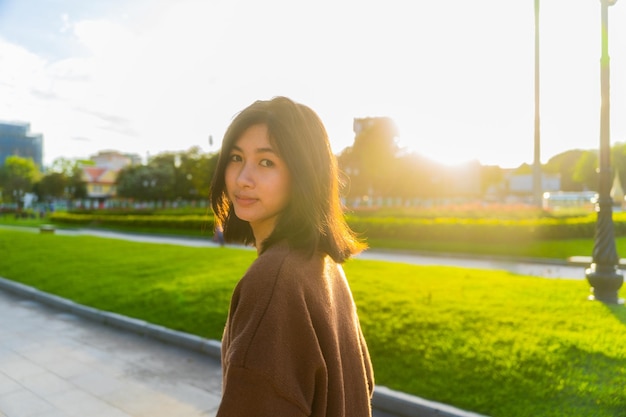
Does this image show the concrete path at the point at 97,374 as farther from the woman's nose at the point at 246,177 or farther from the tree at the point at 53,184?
the tree at the point at 53,184

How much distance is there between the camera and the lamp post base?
702 centimetres

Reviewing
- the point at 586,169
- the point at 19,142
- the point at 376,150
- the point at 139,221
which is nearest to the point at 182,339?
the point at 139,221

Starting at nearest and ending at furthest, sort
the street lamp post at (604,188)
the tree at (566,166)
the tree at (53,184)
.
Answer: the street lamp post at (604,188), the tree at (53,184), the tree at (566,166)

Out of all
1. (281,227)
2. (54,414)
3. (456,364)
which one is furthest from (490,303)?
(281,227)

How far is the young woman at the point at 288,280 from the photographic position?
124 cm

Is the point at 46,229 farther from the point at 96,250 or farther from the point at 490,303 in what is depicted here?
the point at 490,303

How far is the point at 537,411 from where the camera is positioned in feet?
12.8

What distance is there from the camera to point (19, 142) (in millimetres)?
135500

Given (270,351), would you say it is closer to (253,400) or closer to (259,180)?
(253,400)

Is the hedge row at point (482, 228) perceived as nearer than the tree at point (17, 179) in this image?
Yes

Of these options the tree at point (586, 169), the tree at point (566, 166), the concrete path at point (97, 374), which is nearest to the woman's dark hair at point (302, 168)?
the concrete path at point (97, 374)

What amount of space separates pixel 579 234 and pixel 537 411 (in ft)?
49.9

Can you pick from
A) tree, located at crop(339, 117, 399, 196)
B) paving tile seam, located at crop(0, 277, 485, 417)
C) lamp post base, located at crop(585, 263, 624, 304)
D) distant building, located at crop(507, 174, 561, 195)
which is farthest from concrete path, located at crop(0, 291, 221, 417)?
distant building, located at crop(507, 174, 561, 195)

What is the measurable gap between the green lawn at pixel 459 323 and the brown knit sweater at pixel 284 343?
3.14 meters
